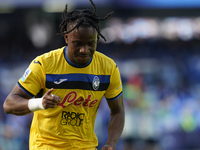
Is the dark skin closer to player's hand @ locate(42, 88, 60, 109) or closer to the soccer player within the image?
the soccer player

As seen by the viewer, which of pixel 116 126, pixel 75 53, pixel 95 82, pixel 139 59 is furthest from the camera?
pixel 139 59

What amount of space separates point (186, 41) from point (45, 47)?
7.31 metres

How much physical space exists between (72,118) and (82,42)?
0.83 m

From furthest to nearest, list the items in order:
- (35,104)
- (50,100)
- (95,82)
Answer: (95,82), (35,104), (50,100)

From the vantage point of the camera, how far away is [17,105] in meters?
3.07

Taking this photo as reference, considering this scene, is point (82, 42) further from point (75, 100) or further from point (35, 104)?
point (35, 104)

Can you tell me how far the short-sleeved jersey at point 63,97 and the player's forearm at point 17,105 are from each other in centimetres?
13

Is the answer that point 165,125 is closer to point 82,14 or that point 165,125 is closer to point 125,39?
point 125,39

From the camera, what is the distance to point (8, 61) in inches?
570

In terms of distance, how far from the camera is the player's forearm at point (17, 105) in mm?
3068

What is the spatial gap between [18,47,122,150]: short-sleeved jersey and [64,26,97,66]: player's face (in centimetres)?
23

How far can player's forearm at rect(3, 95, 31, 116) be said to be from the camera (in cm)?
307

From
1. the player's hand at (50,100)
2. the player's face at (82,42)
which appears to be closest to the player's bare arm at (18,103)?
the player's hand at (50,100)

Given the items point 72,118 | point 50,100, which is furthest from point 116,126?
point 50,100
